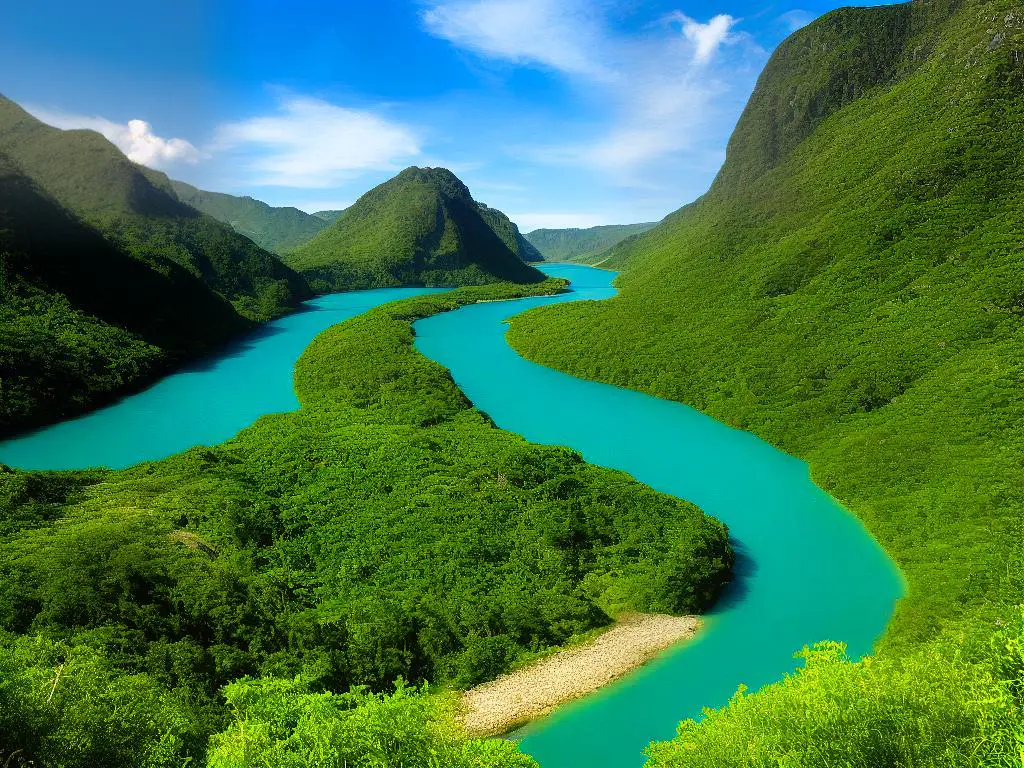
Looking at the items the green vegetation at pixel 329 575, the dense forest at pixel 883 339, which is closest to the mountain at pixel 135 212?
the dense forest at pixel 883 339

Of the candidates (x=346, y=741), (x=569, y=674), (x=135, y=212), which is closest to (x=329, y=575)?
(x=569, y=674)

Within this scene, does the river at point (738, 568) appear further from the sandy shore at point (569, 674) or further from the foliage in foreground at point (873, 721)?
the foliage in foreground at point (873, 721)

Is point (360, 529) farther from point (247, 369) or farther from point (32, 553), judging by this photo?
point (247, 369)

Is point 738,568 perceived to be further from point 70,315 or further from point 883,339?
point 70,315

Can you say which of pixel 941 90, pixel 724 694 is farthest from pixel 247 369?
pixel 941 90

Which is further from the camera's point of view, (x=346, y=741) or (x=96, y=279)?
(x=96, y=279)

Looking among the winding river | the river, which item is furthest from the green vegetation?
the winding river
